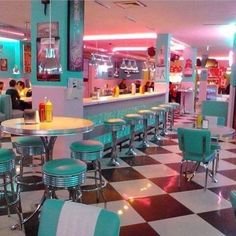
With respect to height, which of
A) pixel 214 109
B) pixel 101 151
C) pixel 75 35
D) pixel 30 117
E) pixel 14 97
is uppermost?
pixel 75 35

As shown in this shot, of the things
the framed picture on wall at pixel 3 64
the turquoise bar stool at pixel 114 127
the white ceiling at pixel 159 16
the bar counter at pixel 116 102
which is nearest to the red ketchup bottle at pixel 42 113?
the bar counter at pixel 116 102

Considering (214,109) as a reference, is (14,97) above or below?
above

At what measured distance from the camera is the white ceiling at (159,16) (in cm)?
526

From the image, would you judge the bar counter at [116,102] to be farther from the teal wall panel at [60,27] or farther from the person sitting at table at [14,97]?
the person sitting at table at [14,97]

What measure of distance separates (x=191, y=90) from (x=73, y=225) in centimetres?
1078

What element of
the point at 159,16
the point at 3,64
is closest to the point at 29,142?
the point at 159,16

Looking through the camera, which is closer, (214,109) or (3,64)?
(214,109)

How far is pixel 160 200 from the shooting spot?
11.3 feet

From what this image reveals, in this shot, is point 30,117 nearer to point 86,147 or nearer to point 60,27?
point 86,147

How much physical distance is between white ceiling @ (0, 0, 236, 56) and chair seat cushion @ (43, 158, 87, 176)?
338cm

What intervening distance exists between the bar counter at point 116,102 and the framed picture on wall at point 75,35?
2.34 feet

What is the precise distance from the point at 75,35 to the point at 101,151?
5.78 ft

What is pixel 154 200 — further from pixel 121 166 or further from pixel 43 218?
pixel 43 218

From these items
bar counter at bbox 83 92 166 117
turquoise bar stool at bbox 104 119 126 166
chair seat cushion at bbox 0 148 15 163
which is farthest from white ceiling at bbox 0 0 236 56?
chair seat cushion at bbox 0 148 15 163
